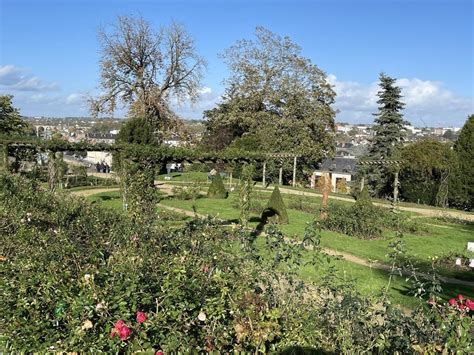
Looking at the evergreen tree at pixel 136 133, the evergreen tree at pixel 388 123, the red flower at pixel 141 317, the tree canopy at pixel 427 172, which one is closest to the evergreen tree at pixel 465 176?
the tree canopy at pixel 427 172

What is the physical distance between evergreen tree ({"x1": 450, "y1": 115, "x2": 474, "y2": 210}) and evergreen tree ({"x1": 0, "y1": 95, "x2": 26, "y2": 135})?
79.4 ft

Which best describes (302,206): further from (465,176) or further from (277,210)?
(465,176)

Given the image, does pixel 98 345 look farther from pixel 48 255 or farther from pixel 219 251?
pixel 219 251

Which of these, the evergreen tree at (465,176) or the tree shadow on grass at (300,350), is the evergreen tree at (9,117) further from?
the tree shadow on grass at (300,350)

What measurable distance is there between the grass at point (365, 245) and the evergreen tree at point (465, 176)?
24.2 feet

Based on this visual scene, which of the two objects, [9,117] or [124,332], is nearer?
[124,332]

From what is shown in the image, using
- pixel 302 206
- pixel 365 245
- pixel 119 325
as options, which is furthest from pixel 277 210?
pixel 119 325

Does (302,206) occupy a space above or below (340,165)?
below

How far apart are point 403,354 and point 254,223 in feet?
35.3

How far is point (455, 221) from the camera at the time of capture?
16766mm

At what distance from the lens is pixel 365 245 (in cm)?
1124

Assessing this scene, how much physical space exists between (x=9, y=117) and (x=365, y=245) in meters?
24.8

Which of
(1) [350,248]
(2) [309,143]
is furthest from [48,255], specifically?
(2) [309,143]

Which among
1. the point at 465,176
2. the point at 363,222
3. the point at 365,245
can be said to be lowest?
the point at 365,245
